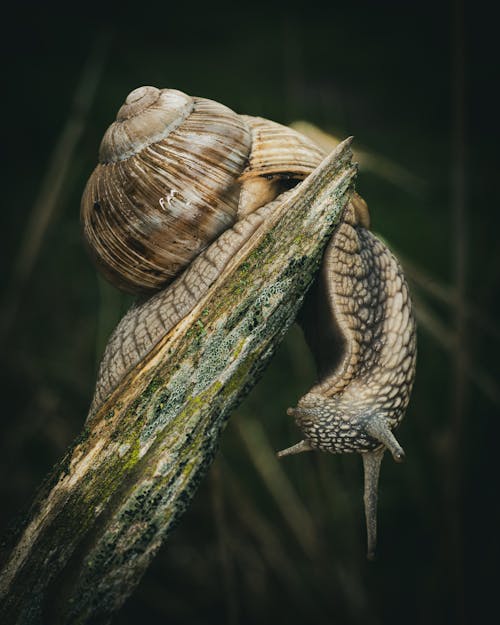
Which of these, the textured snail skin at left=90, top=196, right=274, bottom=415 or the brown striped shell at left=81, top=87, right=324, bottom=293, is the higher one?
the brown striped shell at left=81, top=87, right=324, bottom=293

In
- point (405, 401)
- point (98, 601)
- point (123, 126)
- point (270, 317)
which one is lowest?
point (98, 601)

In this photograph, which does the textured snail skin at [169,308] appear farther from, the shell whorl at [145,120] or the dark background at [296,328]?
the dark background at [296,328]

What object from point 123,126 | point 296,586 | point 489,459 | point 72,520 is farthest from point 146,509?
point 489,459

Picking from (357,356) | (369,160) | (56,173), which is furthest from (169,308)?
(369,160)

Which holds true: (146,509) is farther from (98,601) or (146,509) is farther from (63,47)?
(63,47)

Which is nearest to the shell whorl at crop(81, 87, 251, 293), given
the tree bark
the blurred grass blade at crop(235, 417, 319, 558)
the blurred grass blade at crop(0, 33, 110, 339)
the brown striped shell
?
the brown striped shell

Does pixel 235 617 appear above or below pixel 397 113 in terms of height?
below

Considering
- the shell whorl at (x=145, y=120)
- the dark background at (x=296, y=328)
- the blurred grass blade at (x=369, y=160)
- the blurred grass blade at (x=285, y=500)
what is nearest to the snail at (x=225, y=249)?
the shell whorl at (x=145, y=120)

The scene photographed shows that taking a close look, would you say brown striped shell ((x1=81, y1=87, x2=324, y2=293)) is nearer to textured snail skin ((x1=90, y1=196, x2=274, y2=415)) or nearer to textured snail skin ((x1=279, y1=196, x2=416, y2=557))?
textured snail skin ((x1=90, y1=196, x2=274, y2=415))

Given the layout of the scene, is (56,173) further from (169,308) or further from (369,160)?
(369,160)
